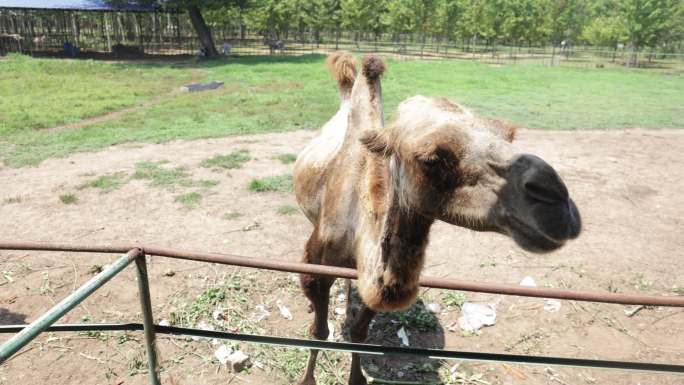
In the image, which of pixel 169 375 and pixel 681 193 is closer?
pixel 169 375

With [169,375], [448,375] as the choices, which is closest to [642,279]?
[448,375]

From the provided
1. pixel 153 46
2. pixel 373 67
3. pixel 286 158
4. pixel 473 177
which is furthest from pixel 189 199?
pixel 153 46

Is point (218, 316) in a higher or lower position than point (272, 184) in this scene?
lower

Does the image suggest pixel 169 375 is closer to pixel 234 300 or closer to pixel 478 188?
pixel 234 300

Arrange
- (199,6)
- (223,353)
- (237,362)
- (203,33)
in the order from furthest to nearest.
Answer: (203,33)
(199,6)
(223,353)
(237,362)

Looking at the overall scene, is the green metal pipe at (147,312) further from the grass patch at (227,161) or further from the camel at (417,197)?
the grass patch at (227,161)

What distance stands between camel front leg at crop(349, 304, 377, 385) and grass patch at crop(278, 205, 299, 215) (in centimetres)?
338

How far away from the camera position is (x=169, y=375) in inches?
144

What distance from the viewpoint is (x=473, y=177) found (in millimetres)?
1798

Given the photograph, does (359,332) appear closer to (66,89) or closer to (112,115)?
(112,115)

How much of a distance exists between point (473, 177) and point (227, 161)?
7.35 metres

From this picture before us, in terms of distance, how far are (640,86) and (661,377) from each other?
71.0ft

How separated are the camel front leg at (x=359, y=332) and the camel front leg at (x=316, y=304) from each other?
0.88ft

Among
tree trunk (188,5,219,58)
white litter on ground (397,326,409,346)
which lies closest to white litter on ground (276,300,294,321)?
white litter on ground (397,326,409,346)
